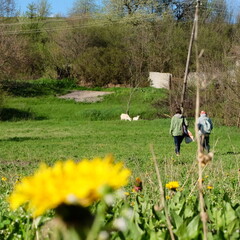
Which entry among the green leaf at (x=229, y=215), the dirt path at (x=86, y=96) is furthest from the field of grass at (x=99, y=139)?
the dirt path at (x=86, y=96)

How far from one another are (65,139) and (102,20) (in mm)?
31065

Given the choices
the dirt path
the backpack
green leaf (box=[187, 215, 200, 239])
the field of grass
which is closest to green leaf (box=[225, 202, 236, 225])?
the field of grass

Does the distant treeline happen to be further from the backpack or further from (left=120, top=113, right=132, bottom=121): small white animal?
the backpack

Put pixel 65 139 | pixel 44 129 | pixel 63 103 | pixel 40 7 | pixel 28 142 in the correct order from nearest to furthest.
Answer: pixel 28 142, pixel 65 139, pixel 44 129, pixel 63 103, pixel 40 7

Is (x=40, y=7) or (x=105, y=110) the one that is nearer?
(x=105, y=110)

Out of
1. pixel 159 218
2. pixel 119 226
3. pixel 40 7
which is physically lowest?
pixel 159 218

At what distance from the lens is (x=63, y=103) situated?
38000 mm

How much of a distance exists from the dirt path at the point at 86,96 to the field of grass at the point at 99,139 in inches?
35.7

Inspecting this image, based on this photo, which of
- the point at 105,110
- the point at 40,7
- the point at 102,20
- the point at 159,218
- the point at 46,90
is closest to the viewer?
the point at 159,218

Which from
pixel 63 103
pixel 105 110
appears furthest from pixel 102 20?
pixel 105 110

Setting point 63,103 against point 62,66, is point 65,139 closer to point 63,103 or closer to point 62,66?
point 63,103

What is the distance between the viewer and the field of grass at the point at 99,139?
322 inches

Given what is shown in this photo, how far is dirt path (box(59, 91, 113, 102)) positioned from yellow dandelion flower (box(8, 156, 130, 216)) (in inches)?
1503

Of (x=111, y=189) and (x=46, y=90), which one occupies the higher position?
(x=111, y=189)
